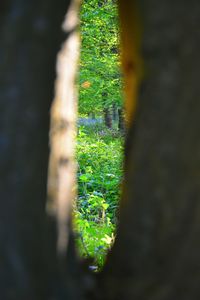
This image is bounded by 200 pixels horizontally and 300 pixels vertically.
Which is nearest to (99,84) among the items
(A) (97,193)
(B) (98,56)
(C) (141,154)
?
(B) (98,56)

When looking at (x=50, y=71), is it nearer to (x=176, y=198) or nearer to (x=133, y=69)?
(x=133, y=69)

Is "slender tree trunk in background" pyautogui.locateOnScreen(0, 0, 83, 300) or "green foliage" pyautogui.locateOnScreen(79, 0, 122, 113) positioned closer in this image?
"slender tree trunk in background" pyautogui.locateOnScreen(0, 0, 83, 300)

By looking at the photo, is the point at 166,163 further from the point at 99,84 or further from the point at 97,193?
the point at 99,84

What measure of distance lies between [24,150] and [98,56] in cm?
736

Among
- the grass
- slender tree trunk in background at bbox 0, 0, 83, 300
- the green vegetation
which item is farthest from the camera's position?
the green vegetation

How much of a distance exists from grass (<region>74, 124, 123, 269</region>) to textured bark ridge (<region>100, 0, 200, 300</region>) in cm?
177

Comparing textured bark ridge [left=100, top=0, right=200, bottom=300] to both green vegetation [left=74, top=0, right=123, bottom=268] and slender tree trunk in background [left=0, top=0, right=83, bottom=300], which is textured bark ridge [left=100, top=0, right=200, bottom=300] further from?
green vegetation [left=74, top=0, right=123, bottom=268]

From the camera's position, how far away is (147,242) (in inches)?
66.3

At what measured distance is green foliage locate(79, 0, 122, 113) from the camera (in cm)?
838

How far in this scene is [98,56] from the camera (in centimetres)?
884

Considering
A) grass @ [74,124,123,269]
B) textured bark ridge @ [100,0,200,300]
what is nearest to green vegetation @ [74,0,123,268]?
grass @ [74,124,123,269]

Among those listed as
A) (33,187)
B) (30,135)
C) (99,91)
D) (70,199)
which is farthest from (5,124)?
(99,91)

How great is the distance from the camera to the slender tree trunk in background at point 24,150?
1634 mm

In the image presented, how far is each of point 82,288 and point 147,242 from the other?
0.80 feet
